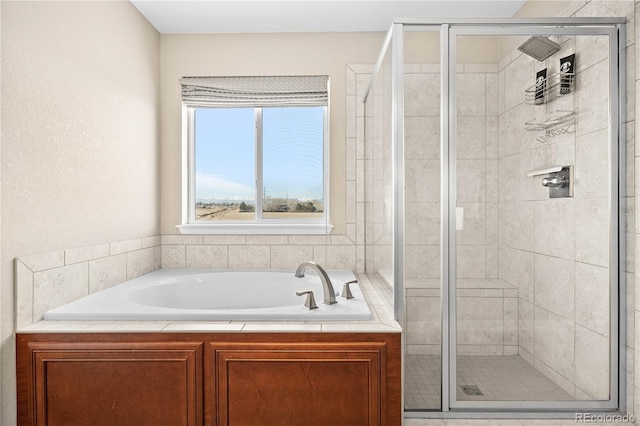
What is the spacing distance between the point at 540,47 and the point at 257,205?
2044mm

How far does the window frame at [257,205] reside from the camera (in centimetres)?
293

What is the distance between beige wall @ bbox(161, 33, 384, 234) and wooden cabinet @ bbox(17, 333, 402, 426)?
143cm

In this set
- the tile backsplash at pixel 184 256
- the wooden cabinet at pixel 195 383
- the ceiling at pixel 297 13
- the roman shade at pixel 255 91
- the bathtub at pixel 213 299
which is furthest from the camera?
the roman shade at pixel 255 91

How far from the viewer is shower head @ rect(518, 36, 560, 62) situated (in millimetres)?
1812

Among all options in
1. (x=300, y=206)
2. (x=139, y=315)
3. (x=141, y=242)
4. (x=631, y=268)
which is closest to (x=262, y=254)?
(x=300, y=206)

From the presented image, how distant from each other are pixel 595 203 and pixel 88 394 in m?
2.33

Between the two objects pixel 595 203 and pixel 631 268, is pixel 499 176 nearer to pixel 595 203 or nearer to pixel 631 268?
pixel 595 203

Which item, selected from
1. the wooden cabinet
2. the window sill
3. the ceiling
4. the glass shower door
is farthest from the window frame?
the wooden cabinet

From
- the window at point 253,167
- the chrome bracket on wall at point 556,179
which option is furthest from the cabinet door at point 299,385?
the window at point 253,167

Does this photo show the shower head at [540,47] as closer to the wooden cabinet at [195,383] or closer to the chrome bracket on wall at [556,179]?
the chrome bracket on wall at [556,179]

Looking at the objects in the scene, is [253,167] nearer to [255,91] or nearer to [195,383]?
[255,91]

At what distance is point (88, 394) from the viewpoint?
5.24ft

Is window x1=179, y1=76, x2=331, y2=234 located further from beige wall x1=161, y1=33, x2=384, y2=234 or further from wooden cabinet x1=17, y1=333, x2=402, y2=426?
wooden cabinet x1=17, y1=333, x2=402, y2=426

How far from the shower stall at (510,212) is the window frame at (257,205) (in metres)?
1.17
